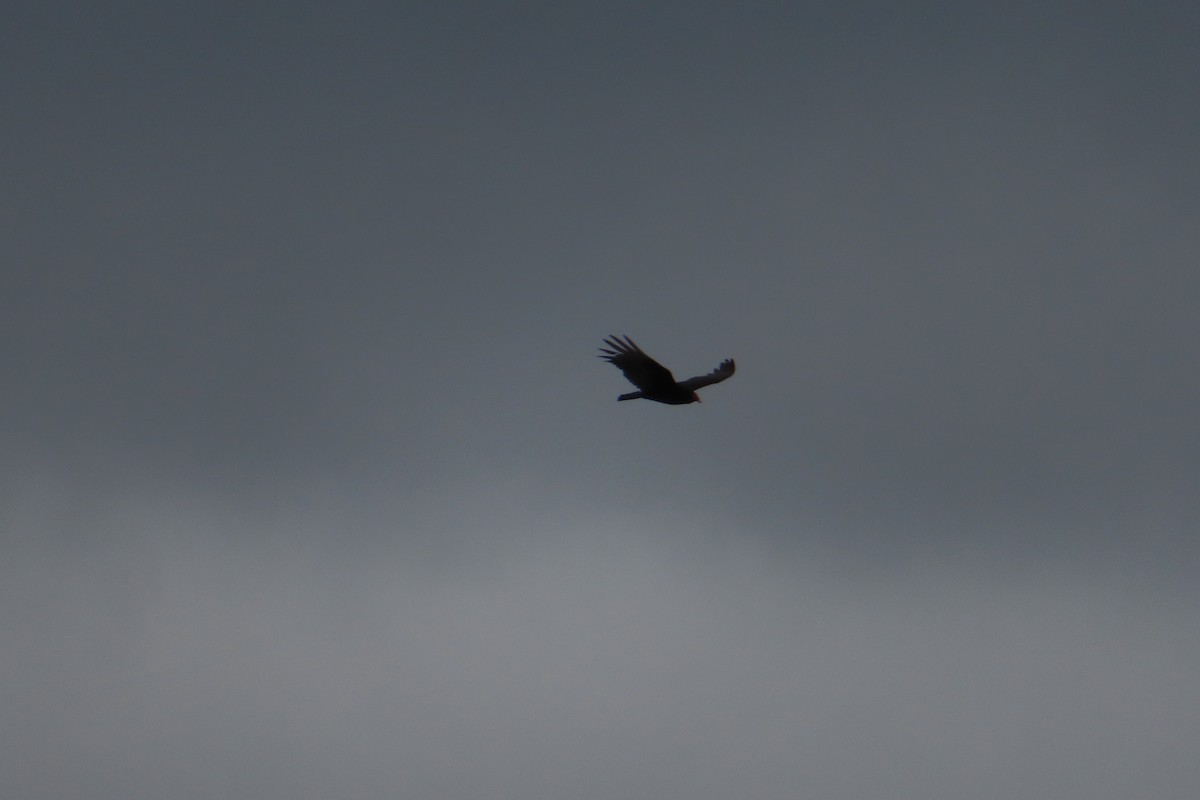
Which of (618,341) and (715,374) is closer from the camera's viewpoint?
(618,341)

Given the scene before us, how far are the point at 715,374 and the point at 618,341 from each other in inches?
234

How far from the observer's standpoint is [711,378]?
3309cm

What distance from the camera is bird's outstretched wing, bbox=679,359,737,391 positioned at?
31672mm

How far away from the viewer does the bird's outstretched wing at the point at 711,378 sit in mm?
31672

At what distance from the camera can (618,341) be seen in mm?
29062

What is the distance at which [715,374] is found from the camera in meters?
33.9
